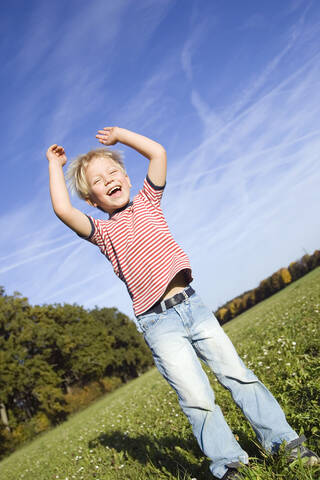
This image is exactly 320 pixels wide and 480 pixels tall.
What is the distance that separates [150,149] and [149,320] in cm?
156

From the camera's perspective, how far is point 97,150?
3.57 metres

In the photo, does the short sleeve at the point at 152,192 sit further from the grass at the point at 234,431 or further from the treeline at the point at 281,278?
the treeline at the point at 281,278

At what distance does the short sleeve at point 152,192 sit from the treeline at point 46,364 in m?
31.0

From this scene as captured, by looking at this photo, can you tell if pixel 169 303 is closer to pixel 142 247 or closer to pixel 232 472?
pixel 142 247

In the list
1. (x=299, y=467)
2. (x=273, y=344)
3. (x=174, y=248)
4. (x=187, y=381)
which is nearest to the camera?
(x=299, y=467)

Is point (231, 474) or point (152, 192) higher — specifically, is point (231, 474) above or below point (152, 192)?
below

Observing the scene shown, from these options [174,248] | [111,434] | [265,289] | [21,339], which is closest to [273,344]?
[111,434]

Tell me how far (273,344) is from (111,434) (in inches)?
148

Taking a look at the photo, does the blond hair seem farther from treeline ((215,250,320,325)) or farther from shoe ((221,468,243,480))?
treeline ((215,250,320,325))

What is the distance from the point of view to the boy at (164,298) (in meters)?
2.49

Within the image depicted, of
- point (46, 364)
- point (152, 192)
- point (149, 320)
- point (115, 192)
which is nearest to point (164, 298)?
point (149, 320)

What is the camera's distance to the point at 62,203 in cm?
296

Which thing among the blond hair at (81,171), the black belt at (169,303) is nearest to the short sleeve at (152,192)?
the blond hair at (81,171)

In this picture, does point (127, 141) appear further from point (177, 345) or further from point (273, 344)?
point (273, 344)
